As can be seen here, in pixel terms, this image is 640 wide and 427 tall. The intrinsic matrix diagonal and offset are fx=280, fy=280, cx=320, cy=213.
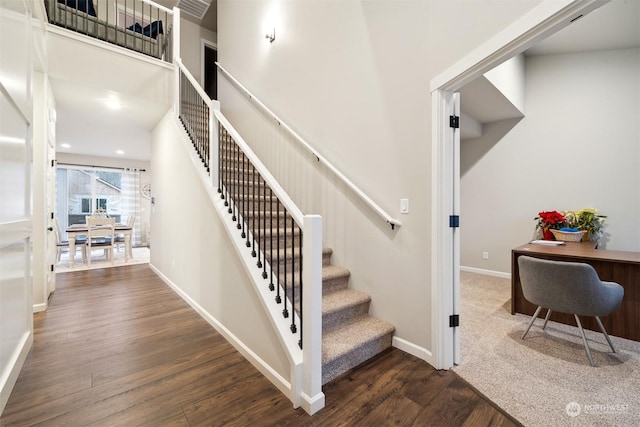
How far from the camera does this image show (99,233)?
558 centimetres

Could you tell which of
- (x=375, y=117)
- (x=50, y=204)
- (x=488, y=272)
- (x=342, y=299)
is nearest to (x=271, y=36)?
(x=375, y=117)

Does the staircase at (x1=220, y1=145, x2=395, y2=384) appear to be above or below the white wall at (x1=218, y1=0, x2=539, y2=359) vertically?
below

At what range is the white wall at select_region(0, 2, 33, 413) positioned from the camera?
1585 mm

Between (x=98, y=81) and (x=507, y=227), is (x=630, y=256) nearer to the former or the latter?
(x=507, y=227)

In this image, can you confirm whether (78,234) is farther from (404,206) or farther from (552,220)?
(552,220)

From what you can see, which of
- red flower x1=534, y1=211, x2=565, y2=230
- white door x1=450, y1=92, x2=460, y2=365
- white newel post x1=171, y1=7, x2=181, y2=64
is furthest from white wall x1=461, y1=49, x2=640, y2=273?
white newel post x1=171, y1=7, x2=181, y2=64

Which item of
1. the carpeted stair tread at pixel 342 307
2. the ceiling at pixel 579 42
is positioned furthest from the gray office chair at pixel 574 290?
the ceiling at pixel 579 42

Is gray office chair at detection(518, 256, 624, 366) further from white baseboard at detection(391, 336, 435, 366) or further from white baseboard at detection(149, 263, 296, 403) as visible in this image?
white baseboard at detection(149, 263, 296, 403)

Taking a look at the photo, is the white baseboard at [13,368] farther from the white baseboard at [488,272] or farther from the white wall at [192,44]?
the white baseboard at [488,272]

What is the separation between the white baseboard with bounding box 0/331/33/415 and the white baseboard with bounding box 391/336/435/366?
8.17 feet

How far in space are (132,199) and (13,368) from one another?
7.47m

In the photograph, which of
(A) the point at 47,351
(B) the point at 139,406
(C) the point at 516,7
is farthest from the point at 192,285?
(C) the point at 516,7

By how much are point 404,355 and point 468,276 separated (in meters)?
3.00

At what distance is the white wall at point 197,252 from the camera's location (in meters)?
2.08
